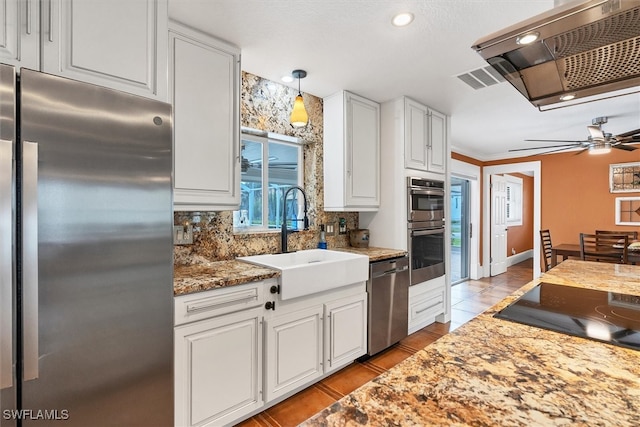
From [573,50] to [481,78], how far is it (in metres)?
1.83

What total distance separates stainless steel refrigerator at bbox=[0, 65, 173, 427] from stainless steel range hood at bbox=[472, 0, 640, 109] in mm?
1364

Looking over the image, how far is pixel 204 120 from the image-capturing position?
196 cm

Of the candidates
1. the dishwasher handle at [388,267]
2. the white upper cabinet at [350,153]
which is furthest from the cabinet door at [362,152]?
the dishwasher handle at [388,267]

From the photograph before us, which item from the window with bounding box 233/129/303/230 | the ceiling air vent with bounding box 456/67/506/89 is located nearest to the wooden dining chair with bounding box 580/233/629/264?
the ceiling air vent with bounding box 456/67/506/89

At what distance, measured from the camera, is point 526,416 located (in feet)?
1.78

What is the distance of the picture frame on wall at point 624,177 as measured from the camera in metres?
4.65

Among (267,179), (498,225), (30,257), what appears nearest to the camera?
(30,257)

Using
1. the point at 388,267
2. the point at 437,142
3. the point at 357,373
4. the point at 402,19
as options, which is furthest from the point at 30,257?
the point at 437,142

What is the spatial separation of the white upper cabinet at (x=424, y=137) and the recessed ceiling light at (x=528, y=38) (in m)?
2.12

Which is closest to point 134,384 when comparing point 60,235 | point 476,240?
point 60,235

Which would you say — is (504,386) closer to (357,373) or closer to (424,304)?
(357,373)

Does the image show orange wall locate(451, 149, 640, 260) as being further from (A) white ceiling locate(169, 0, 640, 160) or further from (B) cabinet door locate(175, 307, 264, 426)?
(B) cabinet door locate(175, 307, 264, 426)

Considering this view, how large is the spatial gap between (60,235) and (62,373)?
51 cm

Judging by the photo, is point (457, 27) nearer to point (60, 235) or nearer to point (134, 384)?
point (60, 235)
